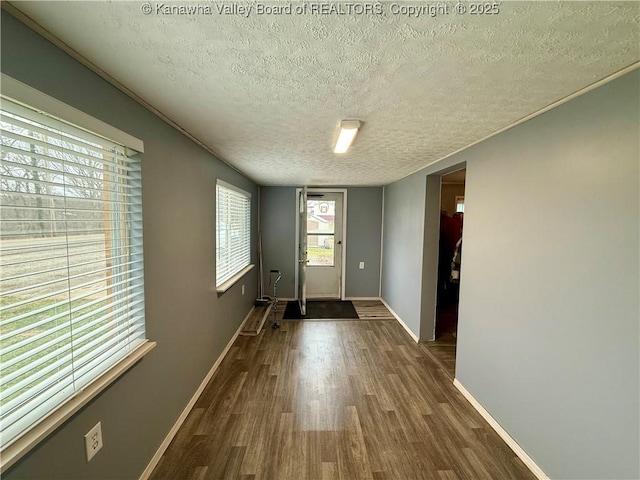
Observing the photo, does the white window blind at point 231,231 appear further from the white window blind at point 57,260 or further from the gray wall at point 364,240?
the gray wall at point 364,240

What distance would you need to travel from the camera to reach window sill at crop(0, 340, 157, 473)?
0.86 metres

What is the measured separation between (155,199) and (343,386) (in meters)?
2.14

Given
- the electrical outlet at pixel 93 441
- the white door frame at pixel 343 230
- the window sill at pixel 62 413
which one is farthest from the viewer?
the white door frame at pixel 343 230

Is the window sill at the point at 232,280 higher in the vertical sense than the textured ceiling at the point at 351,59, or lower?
lower

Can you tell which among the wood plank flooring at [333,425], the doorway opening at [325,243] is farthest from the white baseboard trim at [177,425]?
the doorway opening at [325,243]

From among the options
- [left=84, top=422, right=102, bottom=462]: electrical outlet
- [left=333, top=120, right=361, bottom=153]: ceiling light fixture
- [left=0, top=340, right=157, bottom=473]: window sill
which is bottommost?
[left=84, top=422, right=102, bottom=462]: electrical outlet

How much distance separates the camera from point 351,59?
108 centimetres

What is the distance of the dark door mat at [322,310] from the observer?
173 inches

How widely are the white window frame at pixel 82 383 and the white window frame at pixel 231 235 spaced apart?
4.75 ft

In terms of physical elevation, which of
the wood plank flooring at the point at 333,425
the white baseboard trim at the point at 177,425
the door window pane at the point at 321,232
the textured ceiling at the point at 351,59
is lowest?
the wood plank flooring at the point at 333,425

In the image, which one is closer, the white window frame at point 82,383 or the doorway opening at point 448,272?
the white window frame at point 82,383

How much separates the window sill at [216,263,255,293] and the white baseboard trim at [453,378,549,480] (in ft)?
7.96

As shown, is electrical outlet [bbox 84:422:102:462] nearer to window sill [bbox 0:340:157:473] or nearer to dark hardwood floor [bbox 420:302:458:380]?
window sill [bbox 0:340:157:473]

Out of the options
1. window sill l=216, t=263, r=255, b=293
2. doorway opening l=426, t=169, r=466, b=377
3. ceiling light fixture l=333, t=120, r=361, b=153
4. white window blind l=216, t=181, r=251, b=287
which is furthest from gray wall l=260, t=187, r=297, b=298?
ceiling light fixture l=333, t=120, r=361, b=153
